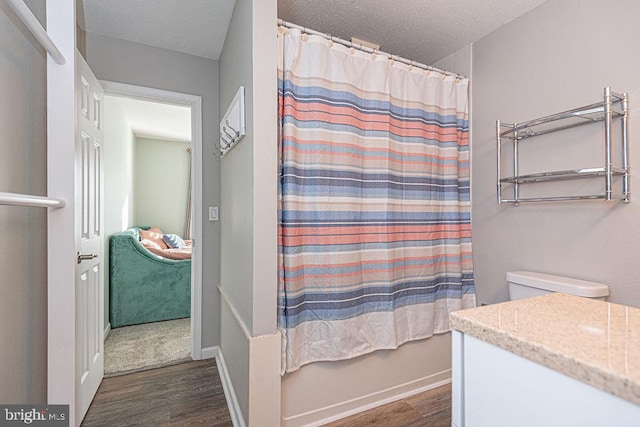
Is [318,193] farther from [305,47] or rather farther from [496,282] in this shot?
[496,282]

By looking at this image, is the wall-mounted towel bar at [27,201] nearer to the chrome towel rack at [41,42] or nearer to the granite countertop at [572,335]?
the chrome towel rack at [41,42]

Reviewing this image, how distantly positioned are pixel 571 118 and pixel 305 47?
4.79 ft

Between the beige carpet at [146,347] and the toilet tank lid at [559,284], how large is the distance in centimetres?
243

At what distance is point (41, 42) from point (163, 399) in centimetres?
197

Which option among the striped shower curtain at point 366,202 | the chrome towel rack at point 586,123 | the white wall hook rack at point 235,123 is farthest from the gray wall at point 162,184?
the chrome towel rack at point 586,123

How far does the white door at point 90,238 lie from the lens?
1663 millimetres

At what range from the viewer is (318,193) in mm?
1599

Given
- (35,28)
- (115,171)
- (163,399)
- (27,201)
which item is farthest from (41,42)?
(115,171)

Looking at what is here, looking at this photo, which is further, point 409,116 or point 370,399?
point 409,116

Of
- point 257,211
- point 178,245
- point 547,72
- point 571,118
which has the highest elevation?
point 547,72

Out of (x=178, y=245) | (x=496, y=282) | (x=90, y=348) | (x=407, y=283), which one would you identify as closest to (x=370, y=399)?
(x=407, y=283)

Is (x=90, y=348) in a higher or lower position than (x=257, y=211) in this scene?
lower

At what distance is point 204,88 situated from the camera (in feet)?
7.98

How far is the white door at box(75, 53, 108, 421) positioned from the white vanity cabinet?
1.80 metres
